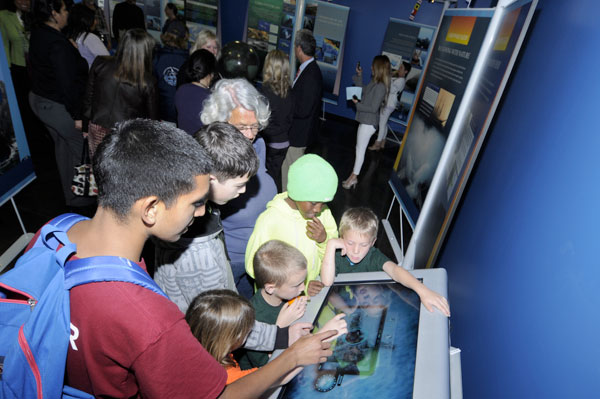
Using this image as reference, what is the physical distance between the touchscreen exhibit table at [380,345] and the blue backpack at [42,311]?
0.57 meters

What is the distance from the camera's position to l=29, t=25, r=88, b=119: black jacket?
3.00 meters

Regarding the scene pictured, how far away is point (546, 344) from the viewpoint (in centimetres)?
134

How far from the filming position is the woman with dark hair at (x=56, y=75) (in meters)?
3.01

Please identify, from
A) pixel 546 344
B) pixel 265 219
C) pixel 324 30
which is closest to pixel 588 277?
pixel 546 344

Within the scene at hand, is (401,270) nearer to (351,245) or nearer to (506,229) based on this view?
(351,245)

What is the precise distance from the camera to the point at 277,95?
3.41 m

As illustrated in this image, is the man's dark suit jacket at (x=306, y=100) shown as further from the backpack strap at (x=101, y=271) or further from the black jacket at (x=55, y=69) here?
the backpack strap at (x=101, y=271)

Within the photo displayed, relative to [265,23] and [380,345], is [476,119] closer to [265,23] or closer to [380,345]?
[380,345]

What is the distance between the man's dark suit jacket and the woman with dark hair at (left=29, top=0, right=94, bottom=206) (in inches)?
78.9

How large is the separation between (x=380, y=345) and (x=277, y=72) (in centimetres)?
282

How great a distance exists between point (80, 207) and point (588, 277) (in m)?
3.99

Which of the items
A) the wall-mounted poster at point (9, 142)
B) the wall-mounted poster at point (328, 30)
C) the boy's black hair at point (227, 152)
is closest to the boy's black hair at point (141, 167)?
the boy's black hair at point (227, 152)

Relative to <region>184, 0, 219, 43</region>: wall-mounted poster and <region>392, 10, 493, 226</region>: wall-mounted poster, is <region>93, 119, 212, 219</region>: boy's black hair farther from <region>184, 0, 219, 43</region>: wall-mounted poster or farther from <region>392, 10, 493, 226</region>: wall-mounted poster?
<region>184, 0, 219, 43</region>: wall-mounted poster

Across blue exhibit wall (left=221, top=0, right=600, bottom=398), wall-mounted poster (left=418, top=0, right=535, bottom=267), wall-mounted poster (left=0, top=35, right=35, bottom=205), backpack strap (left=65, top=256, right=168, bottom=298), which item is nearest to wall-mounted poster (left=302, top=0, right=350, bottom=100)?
blue exhibit wall (left=221, top=0, right=600, bottom=398)
